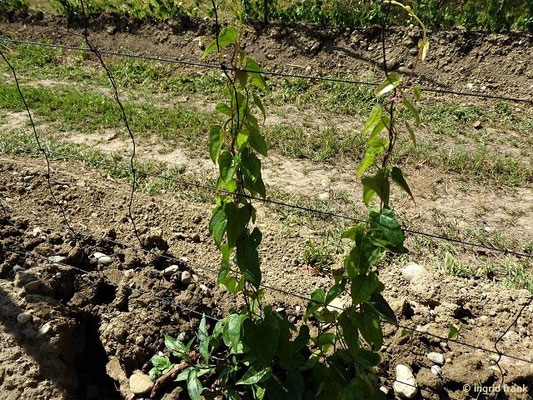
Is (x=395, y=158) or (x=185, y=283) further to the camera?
(x=395, y=158)

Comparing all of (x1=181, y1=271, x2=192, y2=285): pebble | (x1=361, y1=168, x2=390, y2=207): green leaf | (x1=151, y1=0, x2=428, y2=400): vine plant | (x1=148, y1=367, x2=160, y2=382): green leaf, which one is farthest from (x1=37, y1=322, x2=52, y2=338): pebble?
(x1=361, y1=168, x2=390, y2=207): green leaf

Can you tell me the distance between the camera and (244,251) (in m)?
1.65

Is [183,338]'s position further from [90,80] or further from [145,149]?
[90,80]

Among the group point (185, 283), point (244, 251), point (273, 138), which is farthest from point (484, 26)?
point (244, 251)

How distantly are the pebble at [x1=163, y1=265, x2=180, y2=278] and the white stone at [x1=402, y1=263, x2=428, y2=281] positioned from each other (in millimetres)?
1472

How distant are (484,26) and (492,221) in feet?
12.3

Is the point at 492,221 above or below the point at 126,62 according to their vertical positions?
below

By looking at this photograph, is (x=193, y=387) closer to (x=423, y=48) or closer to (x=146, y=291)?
(x=146, y=291)

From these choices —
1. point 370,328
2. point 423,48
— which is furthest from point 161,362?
point 423,48

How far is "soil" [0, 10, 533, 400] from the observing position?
7.53 feet

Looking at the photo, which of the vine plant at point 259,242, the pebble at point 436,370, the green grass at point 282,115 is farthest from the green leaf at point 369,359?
the green grass at point 282,115

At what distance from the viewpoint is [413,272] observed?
303 centimetres

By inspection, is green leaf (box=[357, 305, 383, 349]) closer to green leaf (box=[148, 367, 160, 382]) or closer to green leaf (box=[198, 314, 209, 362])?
green leaf (box=[198, 314, 209, 362])

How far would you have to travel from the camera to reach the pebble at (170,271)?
9.05 feet
